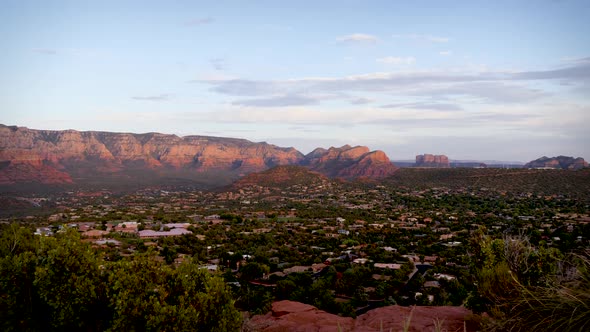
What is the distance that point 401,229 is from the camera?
2140 inches

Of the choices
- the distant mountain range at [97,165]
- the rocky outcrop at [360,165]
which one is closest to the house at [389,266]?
the distant mountain range at [97,165]

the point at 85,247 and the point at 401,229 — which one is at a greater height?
the point at 85,247

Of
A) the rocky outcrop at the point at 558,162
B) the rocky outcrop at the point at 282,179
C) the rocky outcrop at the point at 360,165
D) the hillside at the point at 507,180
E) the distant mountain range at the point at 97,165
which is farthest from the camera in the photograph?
the rocky outcrop at the point at 558,162

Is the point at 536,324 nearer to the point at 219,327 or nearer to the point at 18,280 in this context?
the point at 219,327

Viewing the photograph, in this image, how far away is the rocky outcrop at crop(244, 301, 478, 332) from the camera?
41.9 feet

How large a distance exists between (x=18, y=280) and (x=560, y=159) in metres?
213

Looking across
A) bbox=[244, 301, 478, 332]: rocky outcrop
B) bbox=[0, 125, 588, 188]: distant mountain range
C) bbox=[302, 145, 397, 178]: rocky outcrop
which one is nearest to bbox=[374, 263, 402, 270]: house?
bbox=[244, 301, 478, 332]: rocky outcrop

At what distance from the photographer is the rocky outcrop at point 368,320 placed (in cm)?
1278

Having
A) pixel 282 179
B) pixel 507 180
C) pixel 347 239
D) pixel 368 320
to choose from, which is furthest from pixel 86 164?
pixel 368 320

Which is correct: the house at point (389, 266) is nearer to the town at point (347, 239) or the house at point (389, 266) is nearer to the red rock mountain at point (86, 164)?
the town at point (347, 239)

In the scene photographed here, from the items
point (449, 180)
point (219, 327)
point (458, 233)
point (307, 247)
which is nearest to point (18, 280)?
point (219, 327)

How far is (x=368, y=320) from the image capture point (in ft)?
48.1

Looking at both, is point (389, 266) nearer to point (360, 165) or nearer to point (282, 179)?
point (282, 179)

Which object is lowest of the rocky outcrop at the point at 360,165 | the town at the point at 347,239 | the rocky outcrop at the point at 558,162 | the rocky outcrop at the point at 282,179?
the town at the point at 347,239
